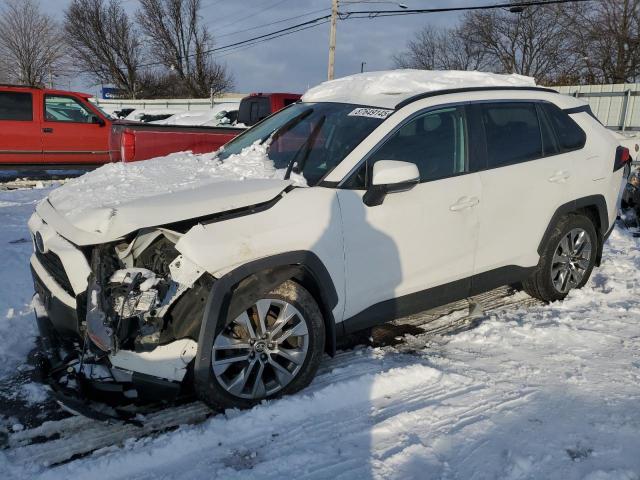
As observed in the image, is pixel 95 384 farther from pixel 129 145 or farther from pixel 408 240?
pixel 129 145

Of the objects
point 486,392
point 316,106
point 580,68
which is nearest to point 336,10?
point 580,68

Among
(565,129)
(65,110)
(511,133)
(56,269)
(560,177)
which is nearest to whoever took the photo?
(56,269)

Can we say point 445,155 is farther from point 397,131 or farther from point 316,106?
point 316,106

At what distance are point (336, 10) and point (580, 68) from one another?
21.0 meters

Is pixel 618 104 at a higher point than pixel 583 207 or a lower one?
higher

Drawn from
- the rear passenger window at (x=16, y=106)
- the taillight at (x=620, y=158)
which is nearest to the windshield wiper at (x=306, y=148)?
the taillight at (x=620, y=158)

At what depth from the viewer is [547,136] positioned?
4500 mm

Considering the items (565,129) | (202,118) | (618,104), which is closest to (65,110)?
(202,118)

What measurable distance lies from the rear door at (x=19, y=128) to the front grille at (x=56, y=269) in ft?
28.8

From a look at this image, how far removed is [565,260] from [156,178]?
11.4ft

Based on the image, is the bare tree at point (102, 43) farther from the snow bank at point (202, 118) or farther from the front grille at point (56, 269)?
the front grille at point (56, 269)

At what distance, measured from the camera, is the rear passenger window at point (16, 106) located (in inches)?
429

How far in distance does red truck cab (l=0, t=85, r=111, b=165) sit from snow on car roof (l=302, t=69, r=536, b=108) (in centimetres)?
852

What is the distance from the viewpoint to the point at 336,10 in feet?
87.9
